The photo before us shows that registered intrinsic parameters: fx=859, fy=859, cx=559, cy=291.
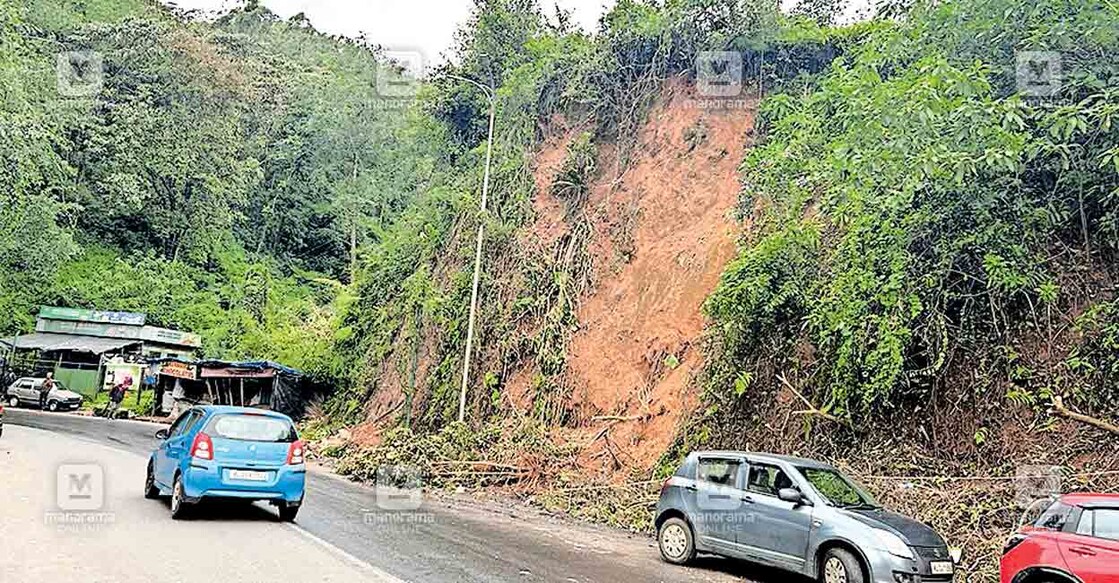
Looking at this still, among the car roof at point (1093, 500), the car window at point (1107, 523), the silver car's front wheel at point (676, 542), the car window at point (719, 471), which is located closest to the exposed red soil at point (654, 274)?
the car window at point (719, 471)

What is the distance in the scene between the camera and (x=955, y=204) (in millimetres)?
12664

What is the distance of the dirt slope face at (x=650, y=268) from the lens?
17828 millimetres

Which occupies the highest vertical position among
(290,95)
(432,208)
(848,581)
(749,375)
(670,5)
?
(290,95)

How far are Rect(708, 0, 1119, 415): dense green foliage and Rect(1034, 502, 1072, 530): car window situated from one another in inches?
163

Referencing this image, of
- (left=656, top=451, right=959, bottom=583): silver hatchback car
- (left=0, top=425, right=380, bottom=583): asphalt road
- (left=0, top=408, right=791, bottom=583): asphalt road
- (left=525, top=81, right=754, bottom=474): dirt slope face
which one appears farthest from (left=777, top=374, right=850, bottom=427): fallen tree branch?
(left=0, top=425, right=380, bottom=583): asphalt road

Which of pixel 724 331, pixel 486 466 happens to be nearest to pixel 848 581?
pixel 724 331

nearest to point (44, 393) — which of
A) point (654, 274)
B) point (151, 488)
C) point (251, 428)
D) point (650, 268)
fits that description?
point (151, 488)

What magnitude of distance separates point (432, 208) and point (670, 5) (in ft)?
35.1

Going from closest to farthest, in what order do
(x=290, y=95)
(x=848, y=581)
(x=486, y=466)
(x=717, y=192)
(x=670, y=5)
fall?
(x=848, y=581) → (x=486, y=466) → (x=717, y=192) → (x=670, y=5) → (x=290, y=95)

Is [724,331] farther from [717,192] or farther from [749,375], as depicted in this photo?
[717,192]

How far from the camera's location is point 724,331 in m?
15.7

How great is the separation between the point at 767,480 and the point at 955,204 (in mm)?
5440

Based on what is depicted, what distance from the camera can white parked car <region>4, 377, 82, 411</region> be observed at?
36.6 m

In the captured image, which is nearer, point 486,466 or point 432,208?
point 486,466
